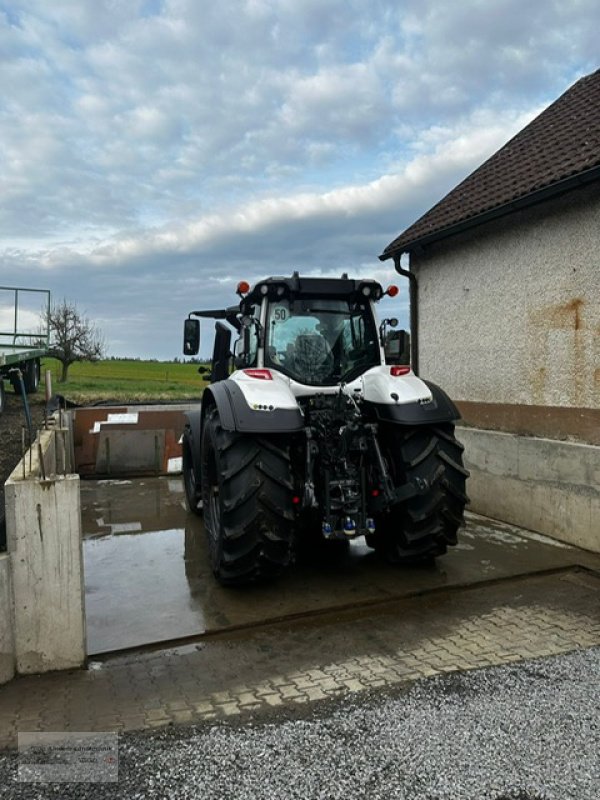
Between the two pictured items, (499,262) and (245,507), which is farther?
(499,262)

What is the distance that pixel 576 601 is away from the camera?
15.5 ft

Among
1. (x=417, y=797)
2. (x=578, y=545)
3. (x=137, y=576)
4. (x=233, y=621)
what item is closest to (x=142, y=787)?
(x=417, y=797)

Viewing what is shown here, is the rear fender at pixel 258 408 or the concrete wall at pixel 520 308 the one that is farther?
the concrete wall at pixel 520 308

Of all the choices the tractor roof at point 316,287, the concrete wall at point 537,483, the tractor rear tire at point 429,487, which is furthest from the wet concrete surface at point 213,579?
the tractor roof at point 316,287

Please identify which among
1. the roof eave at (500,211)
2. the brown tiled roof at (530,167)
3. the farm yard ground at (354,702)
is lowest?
the farm yard ground at (354,702)

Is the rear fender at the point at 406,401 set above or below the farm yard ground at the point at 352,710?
above

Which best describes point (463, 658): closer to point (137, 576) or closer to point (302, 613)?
point (302, 613)

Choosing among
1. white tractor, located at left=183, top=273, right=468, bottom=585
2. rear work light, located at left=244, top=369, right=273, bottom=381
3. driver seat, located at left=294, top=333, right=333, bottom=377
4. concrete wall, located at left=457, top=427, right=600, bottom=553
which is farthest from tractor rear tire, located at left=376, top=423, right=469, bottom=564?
concrete wall, located at left=457, top=427, right=600, bottom=553

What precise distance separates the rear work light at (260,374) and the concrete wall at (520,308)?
11.2 ft

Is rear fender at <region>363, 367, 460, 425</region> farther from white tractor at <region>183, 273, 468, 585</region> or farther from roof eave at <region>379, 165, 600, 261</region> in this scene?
roof eave at <region>379, 165, 600, 261</region>

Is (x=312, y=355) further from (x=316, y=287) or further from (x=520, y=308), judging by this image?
(x=520, y=308)

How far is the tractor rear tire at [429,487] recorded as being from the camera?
4.89 meters

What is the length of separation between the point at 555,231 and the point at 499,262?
95 cm

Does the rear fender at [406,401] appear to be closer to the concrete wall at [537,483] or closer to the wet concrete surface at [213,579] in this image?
the wet concrete surface at [213,579]
